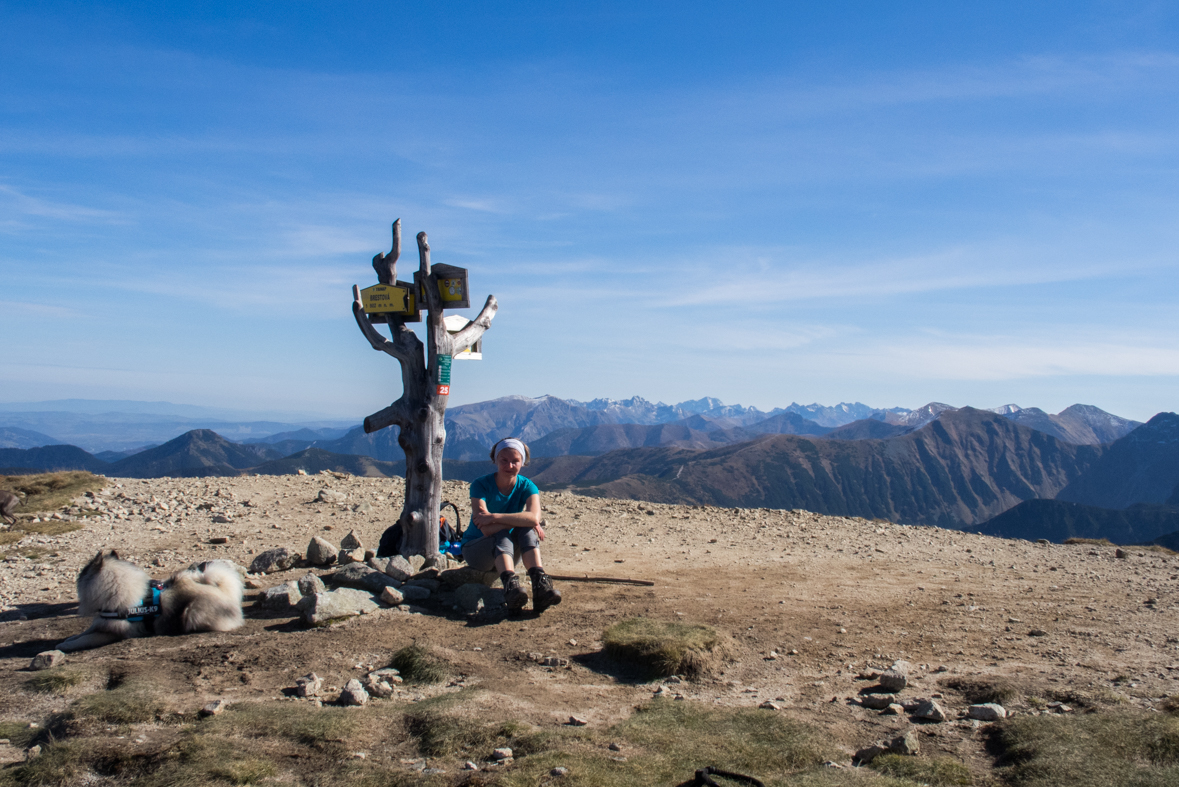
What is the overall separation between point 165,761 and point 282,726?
77 cm

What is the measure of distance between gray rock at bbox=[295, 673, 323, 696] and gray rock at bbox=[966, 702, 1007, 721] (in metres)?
5.15

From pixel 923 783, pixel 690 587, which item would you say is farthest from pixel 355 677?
pixel 690 587

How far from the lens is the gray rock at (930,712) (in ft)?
17.0

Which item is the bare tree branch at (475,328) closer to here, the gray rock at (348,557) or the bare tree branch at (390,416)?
the bare tree branch at (390,416)

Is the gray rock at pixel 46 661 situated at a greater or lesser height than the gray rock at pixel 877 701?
greater

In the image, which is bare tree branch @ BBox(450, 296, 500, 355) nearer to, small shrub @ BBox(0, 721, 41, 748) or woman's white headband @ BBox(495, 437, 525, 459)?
woman's white headband @ BBox(495, 437, 525, 459)

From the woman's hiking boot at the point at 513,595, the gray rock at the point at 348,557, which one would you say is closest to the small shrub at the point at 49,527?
the gray rock at the point at 348,557

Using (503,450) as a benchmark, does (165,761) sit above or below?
below

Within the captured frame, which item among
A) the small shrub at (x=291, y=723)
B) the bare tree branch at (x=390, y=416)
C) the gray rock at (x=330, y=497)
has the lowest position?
the small shrub at (x=291, y=723)

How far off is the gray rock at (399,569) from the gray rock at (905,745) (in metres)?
6.28

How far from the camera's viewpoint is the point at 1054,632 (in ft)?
25.3

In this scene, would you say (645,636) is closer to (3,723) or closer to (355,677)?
(355,677)

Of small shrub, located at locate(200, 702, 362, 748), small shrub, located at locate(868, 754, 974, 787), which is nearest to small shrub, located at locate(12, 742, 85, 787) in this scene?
small shrub, located at locate(200, 702, 362, 748)

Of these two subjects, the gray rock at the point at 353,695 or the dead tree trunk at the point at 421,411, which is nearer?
the gray rock at the point at 353,695
